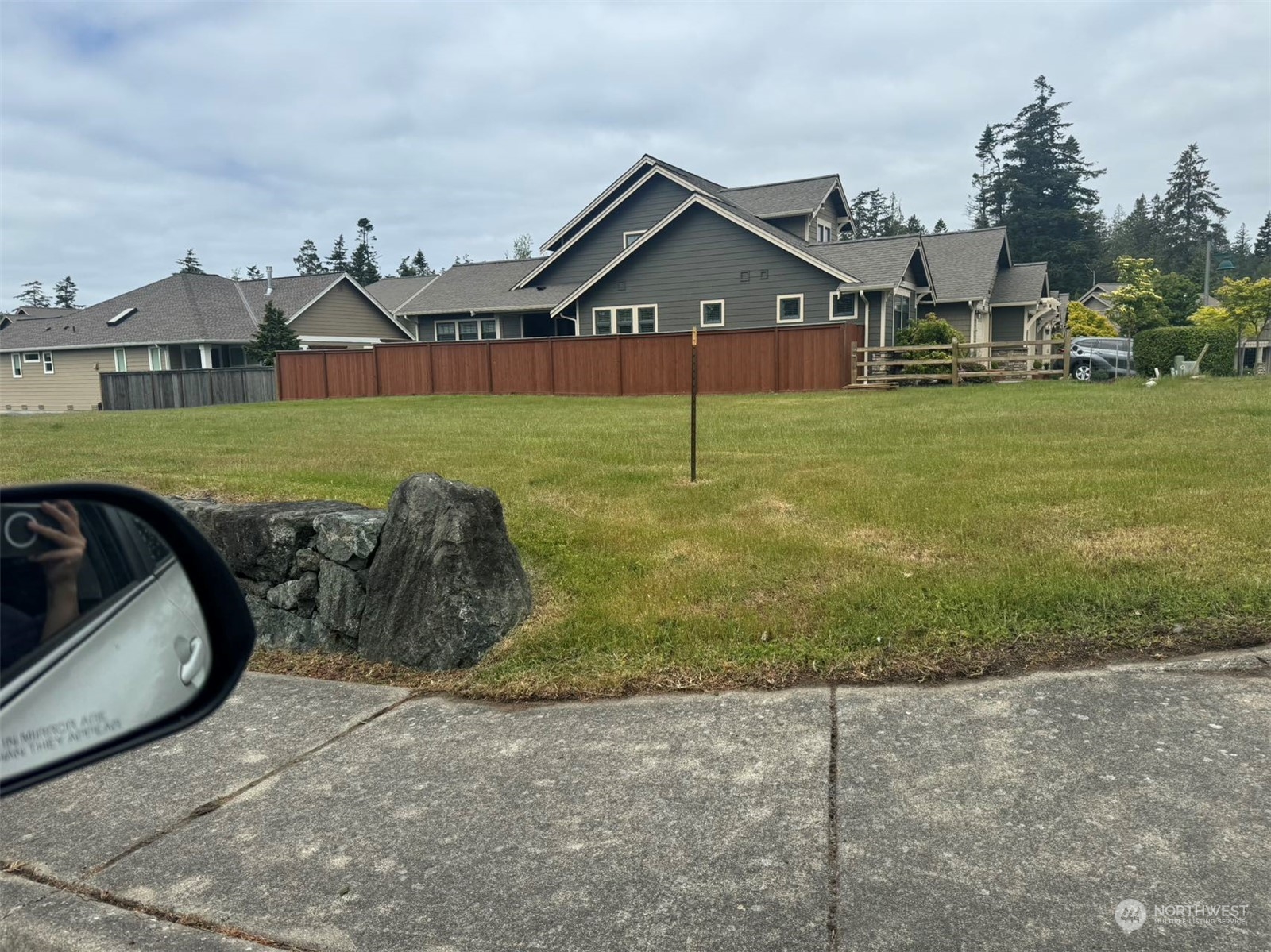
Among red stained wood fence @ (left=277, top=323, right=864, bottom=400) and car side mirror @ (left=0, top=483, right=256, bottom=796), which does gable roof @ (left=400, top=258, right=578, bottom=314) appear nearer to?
red stained wood fence @ (left=277, top=323, right=864, bottom=400)

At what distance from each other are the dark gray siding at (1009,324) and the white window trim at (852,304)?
11.9 metres

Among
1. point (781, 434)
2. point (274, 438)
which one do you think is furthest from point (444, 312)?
point (781, 434)

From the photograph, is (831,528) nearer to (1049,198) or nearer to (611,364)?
(611,364)

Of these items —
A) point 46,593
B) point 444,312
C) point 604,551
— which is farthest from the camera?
point 444,312

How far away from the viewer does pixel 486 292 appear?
36.0m

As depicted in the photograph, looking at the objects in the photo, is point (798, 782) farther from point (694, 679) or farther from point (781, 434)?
point (781, 434)

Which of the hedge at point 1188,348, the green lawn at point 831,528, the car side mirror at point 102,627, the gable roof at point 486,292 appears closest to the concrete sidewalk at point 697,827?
the green lawn at point 831,528

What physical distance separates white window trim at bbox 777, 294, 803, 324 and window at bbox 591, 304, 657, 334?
370 cm

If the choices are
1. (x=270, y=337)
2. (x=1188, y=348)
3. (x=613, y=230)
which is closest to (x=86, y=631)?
(x=1188, y=348)

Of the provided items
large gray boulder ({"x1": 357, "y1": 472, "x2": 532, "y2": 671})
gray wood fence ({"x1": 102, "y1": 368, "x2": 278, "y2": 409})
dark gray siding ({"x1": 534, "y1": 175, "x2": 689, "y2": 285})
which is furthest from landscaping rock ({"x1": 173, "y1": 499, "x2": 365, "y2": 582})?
gray wood fence ({"x1": 102, "y1": 368, "x2": 278, "y2": 409})

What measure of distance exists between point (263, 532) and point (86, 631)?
4.62m

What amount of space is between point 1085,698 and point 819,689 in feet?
3.80

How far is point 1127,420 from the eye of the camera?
12602 mm

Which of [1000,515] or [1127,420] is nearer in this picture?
[1000,515]
